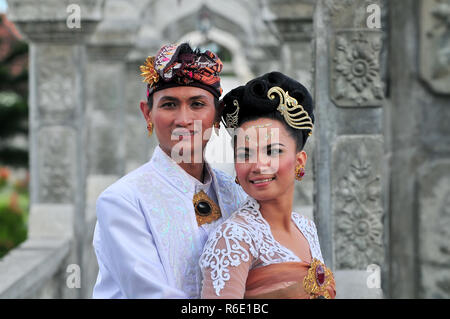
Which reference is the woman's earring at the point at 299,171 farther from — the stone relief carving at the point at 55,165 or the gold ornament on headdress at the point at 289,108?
the stone relief carving at the point at 55,165

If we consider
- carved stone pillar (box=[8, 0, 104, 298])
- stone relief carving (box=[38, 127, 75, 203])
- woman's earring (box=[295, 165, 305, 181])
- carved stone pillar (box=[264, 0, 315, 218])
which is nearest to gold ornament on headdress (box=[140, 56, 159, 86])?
woman's earring (box=[295, 165, 305, 181])

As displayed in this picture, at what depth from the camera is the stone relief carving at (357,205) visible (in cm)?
370

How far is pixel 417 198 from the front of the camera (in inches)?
57.6

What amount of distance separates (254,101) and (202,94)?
0.22m

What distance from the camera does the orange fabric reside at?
190 cm

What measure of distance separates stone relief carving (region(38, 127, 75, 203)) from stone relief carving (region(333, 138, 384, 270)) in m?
3.13

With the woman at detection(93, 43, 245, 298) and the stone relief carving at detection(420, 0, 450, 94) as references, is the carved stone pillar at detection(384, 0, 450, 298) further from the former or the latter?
the woman at detection(93, 43, 245, 298)

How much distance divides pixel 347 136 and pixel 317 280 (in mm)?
1888

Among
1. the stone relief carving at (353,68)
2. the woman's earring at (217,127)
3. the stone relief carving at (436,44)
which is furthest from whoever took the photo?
the stone relief carving at (353,68)

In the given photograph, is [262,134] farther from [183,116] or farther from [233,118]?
[183,116]

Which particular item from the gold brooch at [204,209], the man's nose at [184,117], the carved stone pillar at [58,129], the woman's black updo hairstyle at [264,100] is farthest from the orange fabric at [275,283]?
the carved stone pillar at [58,129]

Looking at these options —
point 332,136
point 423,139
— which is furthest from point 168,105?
point 332,136
